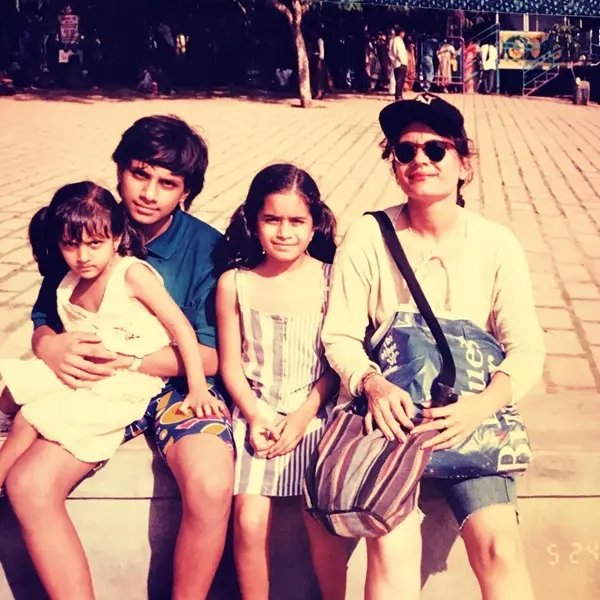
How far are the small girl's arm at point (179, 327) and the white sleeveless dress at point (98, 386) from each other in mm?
53

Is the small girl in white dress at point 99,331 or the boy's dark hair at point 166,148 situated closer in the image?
the small girl in white dress at point 99,331

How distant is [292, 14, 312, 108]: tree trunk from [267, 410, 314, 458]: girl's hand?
1549 centimetres

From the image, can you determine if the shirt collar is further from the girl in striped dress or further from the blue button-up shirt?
the girl in striped dress

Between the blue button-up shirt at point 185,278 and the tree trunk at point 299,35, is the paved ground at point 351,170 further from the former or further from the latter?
the blue button-up shirt at point 185,278

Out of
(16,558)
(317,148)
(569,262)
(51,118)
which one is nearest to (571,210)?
(569,262)

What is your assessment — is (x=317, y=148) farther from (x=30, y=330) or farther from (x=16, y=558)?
(x=16, y=558)

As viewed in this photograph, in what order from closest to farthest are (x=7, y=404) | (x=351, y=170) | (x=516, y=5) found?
(x=7, y=404), (x=351, y=170), (x=516, y=5)

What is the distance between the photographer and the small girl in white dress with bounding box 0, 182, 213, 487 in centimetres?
252

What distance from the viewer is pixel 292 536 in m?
2.67

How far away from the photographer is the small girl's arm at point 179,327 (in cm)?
261

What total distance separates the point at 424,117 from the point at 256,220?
0.68 metres

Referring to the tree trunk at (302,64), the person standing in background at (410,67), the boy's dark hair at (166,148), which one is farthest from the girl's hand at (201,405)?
the person standing in background at (410,67)

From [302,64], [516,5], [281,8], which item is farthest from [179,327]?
[302,64]

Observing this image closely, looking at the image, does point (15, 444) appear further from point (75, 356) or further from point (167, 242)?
point (167, 242)
